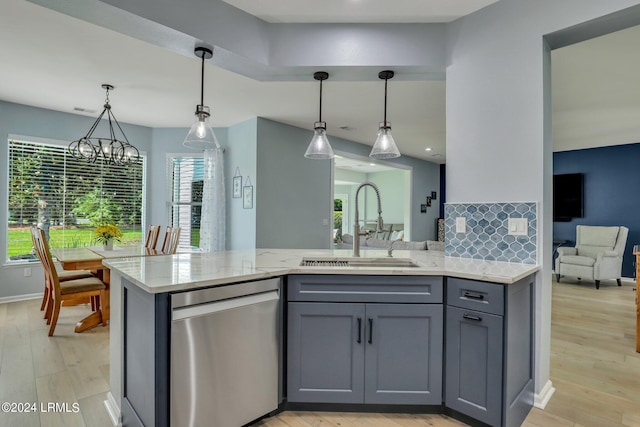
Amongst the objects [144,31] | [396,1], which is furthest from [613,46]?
[144,31]

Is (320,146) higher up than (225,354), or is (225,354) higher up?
(320,146)

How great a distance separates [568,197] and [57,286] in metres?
8.35

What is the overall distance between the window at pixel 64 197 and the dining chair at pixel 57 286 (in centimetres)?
155

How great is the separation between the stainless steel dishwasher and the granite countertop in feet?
0.19

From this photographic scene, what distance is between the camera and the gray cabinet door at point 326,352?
6.33ft

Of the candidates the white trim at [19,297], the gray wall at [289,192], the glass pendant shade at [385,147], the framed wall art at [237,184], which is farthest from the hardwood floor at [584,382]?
the white trim at [19,297]

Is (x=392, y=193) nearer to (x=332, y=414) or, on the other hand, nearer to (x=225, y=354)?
(x=332, y=414)

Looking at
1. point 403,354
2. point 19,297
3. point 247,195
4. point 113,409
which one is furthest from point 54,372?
point 247,195

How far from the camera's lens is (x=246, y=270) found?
1826mm

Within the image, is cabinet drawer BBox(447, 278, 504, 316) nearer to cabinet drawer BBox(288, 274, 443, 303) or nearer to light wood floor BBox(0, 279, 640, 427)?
cabinet drawer BBox(288, 274, 443, 303)

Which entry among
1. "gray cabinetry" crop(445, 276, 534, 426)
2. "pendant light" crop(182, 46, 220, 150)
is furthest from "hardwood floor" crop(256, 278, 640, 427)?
"pendant light" crop(182, 46, 220, 150)

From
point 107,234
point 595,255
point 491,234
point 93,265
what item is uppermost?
point 491,234

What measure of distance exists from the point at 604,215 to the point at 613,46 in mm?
4916

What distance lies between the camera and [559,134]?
18.7 feet
